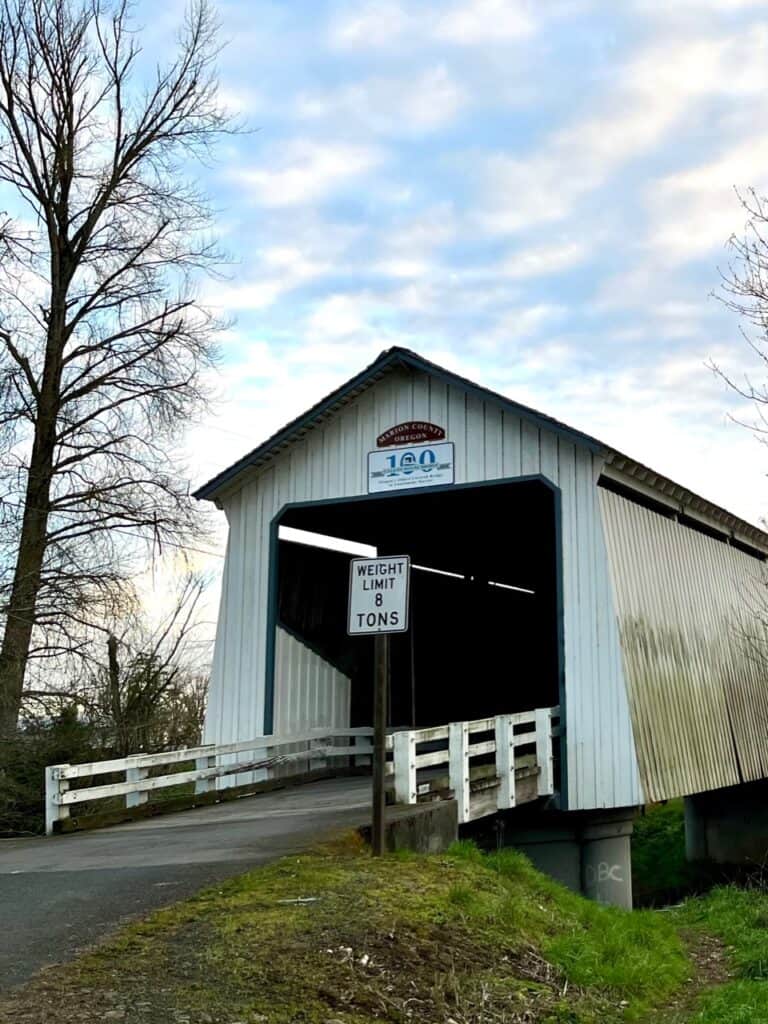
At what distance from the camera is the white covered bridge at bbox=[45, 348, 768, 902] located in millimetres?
13219

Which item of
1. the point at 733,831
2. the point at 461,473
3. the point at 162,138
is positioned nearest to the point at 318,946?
the point at 461,473

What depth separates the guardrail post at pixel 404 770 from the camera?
990 cm

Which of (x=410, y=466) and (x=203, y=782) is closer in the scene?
(x=203, y=782)

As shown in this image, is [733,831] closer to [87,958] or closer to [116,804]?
[116,804]

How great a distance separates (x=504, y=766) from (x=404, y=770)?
210 centimetres

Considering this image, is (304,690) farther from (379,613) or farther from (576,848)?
(379,613)

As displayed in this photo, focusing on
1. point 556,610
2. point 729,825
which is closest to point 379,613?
point 556,610

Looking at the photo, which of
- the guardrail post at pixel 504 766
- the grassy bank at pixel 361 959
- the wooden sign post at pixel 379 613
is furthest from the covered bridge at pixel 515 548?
the wooden sign post at pixel 379 613

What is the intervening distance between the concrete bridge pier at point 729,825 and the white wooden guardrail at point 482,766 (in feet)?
36.5

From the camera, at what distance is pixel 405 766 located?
9938 millimetres

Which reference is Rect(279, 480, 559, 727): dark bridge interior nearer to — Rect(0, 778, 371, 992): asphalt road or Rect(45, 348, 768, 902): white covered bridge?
Rect(45, 348, 768, 902): white covered bridge

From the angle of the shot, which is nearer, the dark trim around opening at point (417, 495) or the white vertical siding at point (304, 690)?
Answer: the dark trim around opening at point (417, 495)

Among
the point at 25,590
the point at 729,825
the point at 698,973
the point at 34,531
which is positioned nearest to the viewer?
the point at 698,973

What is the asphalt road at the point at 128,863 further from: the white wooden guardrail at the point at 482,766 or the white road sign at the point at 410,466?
the white road sign at the point at 410,466
